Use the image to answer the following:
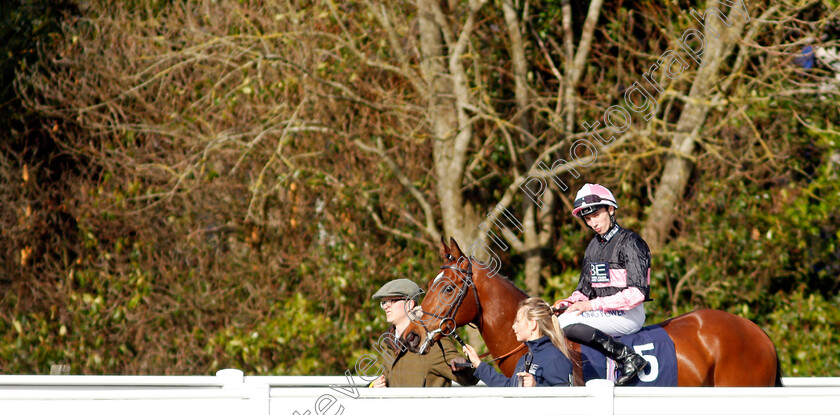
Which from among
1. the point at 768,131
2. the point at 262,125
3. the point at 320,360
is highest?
the point at 262,125

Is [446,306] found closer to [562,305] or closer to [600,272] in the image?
[562,305]

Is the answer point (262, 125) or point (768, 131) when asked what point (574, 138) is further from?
point (262, 125)

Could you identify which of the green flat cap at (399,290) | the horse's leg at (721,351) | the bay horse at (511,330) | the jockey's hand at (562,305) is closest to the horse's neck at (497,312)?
the bay horse at (511,330)

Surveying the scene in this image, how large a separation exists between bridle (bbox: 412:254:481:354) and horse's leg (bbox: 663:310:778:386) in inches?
45.7

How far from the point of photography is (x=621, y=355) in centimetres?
445

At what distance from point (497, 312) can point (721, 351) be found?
4.25ft

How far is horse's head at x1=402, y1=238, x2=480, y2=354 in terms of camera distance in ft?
14.8

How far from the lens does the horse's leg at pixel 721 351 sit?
4734 mm

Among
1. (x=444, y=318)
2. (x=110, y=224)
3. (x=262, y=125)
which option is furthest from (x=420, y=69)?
(x=444, y=318)

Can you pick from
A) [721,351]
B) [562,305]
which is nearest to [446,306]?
[562,305]

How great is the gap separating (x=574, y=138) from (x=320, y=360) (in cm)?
359

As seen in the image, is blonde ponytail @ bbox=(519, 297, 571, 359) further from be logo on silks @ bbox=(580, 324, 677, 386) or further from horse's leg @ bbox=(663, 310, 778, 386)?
horse's leg @ bbox=(663, 310, 778, 386)

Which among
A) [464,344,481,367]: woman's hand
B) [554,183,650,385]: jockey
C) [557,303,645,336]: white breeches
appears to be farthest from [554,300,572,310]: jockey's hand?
[464,344,481,367]: woman's hand

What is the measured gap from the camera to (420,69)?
370 inches
